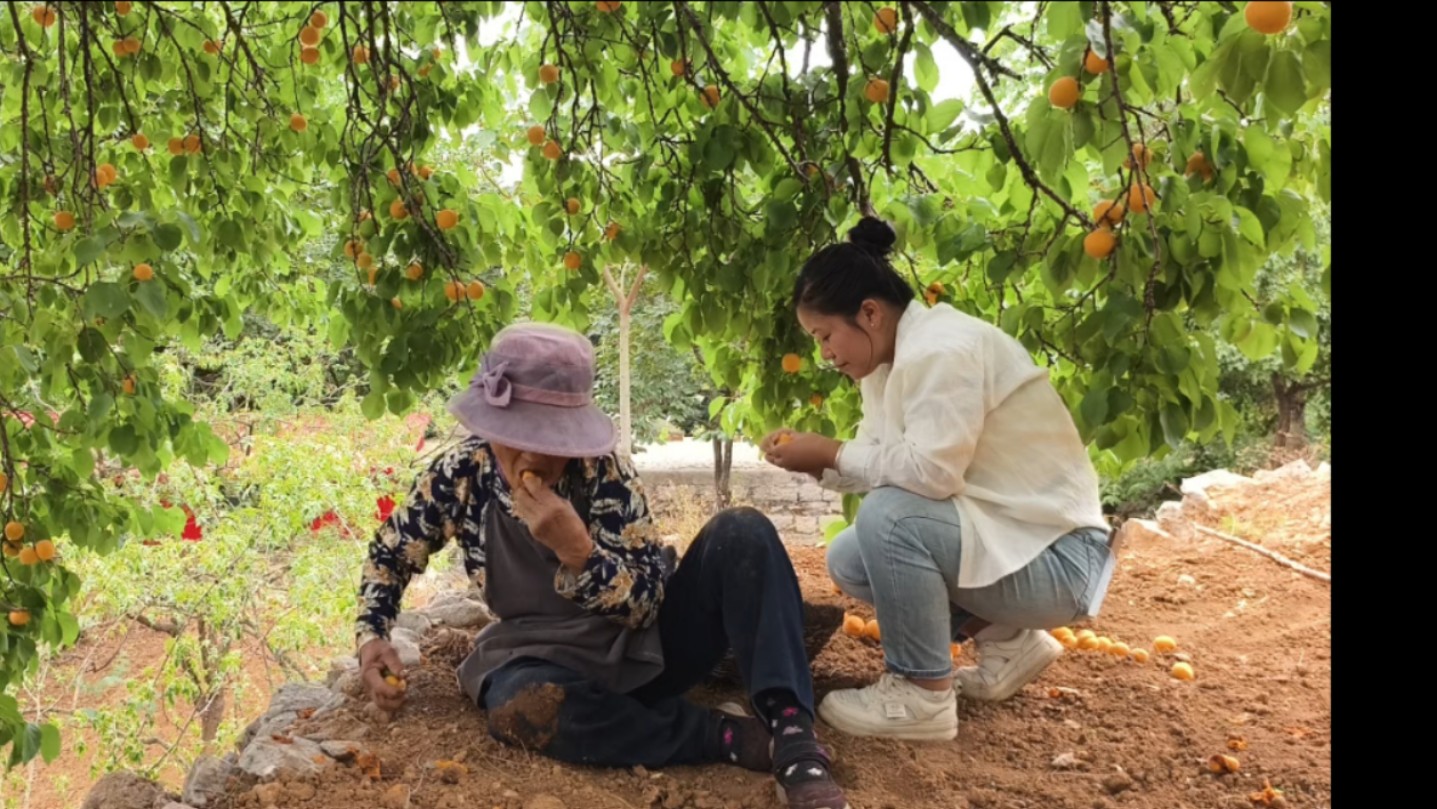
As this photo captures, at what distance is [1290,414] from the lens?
8.58m

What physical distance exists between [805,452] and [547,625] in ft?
2.05

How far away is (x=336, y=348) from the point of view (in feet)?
8.64

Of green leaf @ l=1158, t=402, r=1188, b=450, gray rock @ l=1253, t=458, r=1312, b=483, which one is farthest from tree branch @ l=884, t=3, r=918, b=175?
gray rock @ l=1253, t=458, r=1312, b=483

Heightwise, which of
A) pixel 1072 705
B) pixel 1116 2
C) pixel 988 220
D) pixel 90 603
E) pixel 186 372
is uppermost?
Result: pixel 1116 2

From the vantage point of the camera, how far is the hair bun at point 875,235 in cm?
225

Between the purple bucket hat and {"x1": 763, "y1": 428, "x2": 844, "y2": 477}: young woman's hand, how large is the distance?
1.18ft

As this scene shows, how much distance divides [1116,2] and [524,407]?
3.90 feet

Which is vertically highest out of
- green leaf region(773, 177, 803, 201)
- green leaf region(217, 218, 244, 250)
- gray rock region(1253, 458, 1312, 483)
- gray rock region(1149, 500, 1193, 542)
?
green leaf region(773, 177, 803, 201)

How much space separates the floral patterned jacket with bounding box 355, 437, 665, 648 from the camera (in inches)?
81.4

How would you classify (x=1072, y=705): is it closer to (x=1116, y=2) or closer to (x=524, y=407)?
(x=524, y=407)

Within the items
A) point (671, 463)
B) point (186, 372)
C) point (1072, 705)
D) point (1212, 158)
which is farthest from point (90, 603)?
point (1212, 158)

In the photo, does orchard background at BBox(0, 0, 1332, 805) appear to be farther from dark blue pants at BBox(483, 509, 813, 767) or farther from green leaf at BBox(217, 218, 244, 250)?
dark blue pants at BBox(483, 509, 813, 767)

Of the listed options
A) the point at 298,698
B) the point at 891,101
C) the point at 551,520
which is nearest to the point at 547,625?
the point at 551,520

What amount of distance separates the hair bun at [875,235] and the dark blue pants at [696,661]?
1.99 ft
